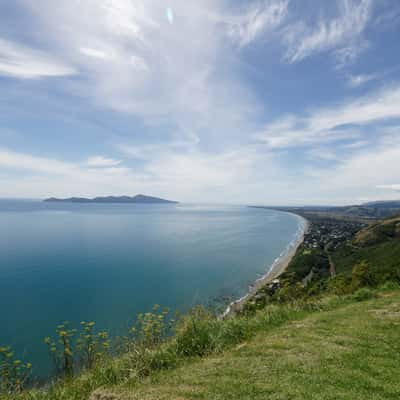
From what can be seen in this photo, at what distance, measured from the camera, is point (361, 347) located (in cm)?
510

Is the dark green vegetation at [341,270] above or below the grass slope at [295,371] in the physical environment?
below

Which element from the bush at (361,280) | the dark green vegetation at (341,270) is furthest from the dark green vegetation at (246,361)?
the bush at (361,280)

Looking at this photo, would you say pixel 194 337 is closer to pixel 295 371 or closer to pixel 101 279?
pixel 295 371

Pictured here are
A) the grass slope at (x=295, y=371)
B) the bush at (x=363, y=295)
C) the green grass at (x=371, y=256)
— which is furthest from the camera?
the green grass at (x=371, y=256)

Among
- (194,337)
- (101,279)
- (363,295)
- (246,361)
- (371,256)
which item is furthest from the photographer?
(371,256)

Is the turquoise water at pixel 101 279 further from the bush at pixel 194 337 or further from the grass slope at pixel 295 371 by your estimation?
the grass slope at pixel 295 371

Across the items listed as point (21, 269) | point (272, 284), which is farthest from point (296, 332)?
point (21, 269)

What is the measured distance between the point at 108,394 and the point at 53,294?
117ft

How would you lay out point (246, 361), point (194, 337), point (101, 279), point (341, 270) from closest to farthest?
point (246, 361), point (194, 337), point (101, 279), point (341, 270)

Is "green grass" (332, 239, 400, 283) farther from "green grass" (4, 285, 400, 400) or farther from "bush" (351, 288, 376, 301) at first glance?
"green grass" (4, 285, 400, 400)

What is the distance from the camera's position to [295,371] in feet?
13.8

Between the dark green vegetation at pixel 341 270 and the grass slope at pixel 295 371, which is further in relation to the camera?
the dark green vegetation at pixel 341 270

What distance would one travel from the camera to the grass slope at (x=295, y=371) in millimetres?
3578

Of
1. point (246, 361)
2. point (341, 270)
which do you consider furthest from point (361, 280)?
point (341, 270)
